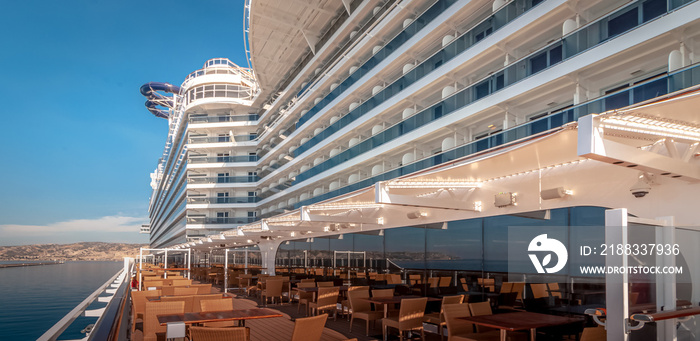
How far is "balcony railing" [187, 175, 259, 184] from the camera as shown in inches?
1919

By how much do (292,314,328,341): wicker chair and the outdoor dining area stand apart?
0.01m

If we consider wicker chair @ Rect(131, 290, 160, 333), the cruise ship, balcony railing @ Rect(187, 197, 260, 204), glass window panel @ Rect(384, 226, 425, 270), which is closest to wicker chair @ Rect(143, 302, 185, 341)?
wicker chair @ Rect(131, 290, 160, 333)

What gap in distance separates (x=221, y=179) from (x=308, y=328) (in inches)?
1751

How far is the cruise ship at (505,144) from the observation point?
218 inches

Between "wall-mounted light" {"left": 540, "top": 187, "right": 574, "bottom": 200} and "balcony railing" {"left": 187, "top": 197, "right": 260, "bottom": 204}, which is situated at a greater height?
"balcony railing" {"left": 187, "top": 197, "right": 260, "bottom": 204}

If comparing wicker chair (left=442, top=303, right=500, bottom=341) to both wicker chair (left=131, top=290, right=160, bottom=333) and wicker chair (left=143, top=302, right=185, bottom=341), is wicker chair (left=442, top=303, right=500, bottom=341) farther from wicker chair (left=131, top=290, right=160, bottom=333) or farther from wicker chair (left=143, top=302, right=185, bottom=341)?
wicker chair (left=131, top=290, right=160, bottom=333)

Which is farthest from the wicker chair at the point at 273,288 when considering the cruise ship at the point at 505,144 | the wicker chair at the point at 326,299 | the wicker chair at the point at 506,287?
the wicker chair at the point at 506,287

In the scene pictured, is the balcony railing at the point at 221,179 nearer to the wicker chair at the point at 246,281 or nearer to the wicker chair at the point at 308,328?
the wicker chair at the point at 246,281

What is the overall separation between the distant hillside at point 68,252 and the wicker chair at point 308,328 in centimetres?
18034

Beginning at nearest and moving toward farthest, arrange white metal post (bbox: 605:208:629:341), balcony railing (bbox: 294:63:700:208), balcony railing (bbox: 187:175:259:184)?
white metal post (bbox: 605:208:629:341) < balcony railing (bbox: 294:63:700:208) < balcony railing (bbox: 187:175:259:184)

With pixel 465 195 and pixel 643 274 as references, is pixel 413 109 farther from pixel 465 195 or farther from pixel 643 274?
pixel 643 274

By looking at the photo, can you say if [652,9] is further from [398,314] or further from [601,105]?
[398,314]

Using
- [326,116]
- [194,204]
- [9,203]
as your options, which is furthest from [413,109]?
[9,203]

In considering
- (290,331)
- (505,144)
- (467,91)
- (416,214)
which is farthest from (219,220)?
(505,144)
